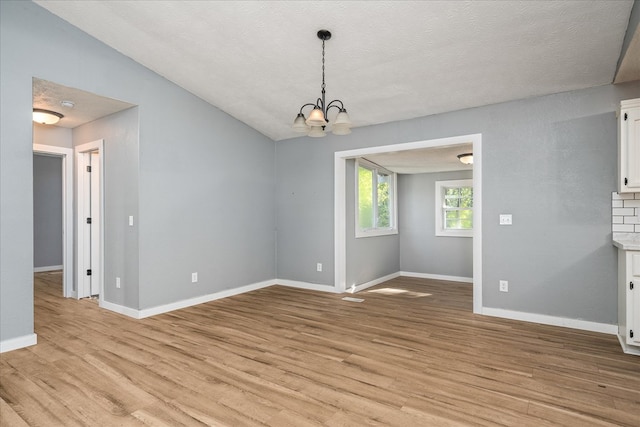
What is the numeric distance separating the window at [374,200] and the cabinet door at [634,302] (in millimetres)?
3486

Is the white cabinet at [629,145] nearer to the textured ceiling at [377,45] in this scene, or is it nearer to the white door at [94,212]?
the textured ceiling at [377,45]

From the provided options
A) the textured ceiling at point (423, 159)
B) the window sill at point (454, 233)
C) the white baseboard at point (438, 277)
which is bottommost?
the white baseboard at point (438, 277)

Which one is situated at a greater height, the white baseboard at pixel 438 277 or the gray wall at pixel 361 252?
the gray wall at pixel 361 252

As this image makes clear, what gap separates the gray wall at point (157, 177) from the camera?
3203 millimetres

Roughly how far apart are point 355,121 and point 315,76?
1.15m

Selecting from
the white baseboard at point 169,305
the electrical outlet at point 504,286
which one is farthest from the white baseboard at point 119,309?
the electrical outlet at point 504,286

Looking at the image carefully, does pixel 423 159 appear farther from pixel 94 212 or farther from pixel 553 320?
pixel 94 212

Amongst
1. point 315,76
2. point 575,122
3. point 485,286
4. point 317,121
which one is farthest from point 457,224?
point 317,121

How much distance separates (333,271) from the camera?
5.48 metres

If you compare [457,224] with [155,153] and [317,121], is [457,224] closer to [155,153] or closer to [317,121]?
[317,121]

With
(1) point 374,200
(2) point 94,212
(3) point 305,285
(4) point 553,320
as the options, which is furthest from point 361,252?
(2) point 94,212

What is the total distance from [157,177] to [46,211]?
18.3 ft

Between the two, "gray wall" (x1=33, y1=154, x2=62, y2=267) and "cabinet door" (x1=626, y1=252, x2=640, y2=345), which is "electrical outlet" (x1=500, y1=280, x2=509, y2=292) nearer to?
"cabinet door" (x1=626, y1=252, x2=640, y2=345)

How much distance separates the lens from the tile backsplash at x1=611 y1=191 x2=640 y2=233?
11.1 ft
